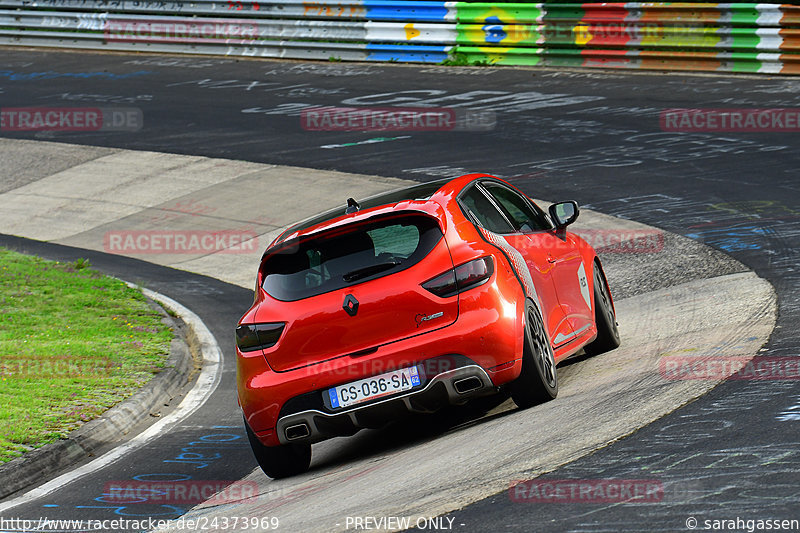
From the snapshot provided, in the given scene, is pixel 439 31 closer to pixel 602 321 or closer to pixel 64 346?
pixel 64 346

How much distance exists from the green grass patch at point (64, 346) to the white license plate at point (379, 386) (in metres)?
2.66

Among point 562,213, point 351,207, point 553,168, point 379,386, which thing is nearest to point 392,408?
point 379,386

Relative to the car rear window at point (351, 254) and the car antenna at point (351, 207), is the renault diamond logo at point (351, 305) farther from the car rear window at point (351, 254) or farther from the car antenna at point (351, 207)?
the car antenna at point (351, 207)

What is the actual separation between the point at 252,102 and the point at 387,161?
265 inches

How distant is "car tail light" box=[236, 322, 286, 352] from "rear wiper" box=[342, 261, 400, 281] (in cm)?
49

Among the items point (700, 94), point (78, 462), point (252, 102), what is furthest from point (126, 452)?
point (252, 102)

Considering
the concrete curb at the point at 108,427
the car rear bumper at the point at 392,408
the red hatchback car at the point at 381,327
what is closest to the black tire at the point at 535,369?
the red hatchback car at the point at 381,327

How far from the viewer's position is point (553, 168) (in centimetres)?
1686

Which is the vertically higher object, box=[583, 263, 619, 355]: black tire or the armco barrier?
the armco barrier

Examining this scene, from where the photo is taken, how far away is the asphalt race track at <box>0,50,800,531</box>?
5.36 metres

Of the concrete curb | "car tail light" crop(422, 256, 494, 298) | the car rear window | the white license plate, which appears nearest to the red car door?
"car tail light" crop(422, 256, 494, 298)

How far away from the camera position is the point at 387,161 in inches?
733

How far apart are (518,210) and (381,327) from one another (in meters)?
1.99

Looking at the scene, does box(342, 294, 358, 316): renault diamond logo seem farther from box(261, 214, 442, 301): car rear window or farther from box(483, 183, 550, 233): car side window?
box(483, 183, 550, 233): car side window
